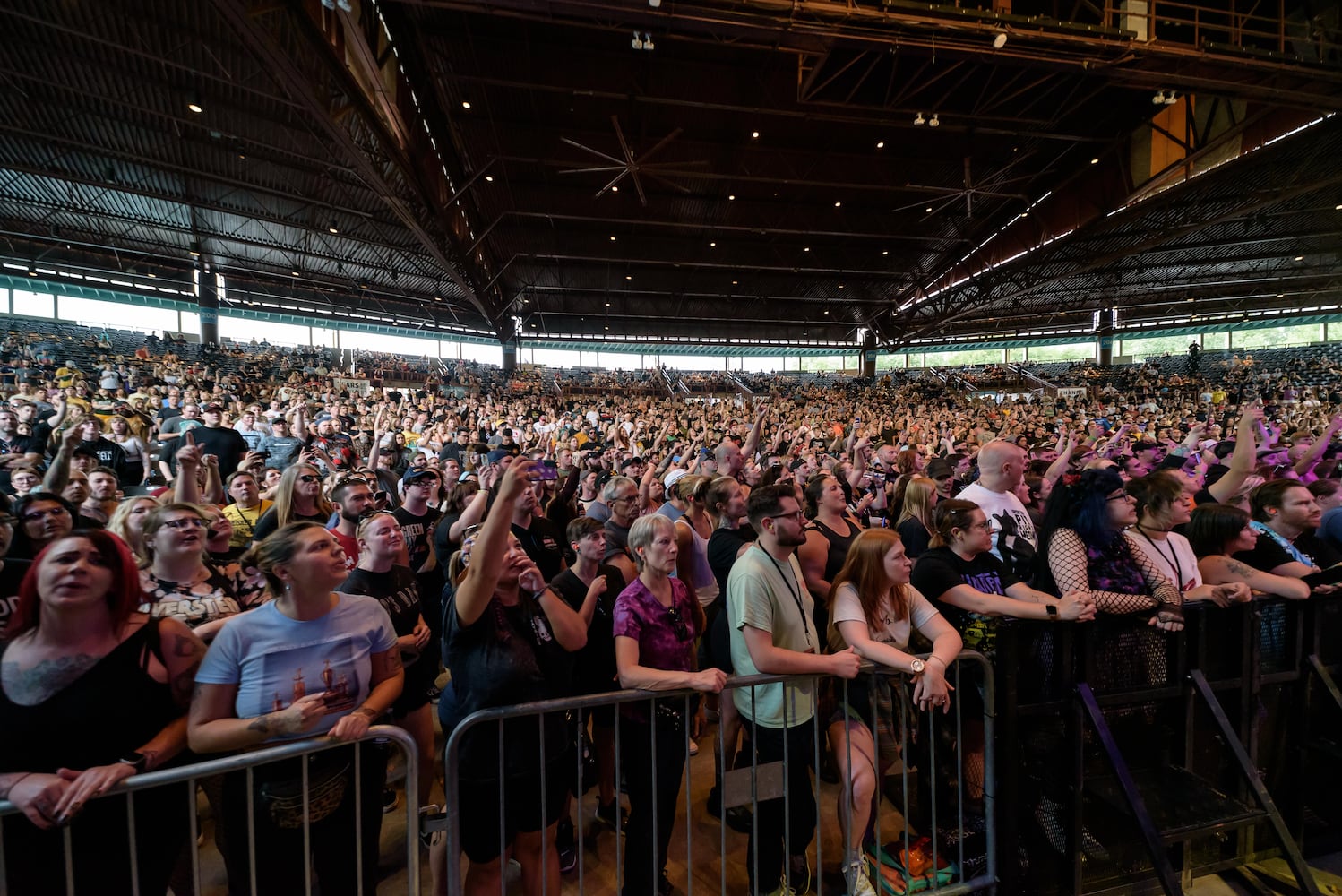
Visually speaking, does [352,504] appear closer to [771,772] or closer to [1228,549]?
[771,772]

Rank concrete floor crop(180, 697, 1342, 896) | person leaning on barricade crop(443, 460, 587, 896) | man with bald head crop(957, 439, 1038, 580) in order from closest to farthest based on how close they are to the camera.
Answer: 1. person leaning on barricade crop(443, 460, 587, 896)
2. concrete floor crop(180, 697, 1342, 896)
3. man with bald head crop(957, 439, 1038, 580)

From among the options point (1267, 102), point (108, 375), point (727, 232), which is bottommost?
point (108, 375)

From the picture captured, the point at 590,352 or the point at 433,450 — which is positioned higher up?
the point at 590,352

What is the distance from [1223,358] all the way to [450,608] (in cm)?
4164

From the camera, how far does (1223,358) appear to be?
3002 centimetres

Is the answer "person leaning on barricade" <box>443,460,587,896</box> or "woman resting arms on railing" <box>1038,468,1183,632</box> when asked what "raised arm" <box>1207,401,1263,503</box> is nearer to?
"woman resting arms on railing" <box>1038,468,1183,632</box>

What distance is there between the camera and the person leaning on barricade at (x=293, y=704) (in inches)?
64.4

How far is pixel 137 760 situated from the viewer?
1.52m

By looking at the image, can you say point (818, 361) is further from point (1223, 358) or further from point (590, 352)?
point (1223, 358)

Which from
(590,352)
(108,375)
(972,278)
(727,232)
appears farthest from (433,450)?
(590,352)

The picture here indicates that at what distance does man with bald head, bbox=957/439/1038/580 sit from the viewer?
9.38 feet

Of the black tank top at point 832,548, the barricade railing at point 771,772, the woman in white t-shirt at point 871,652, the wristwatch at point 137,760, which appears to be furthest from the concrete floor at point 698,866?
the wristwatch at point 137,760

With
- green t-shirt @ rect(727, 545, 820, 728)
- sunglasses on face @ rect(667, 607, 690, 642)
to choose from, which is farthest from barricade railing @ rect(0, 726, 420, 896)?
green t-shirt @ rect(727, 545, 820, 728)

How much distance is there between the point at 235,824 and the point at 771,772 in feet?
5.86
